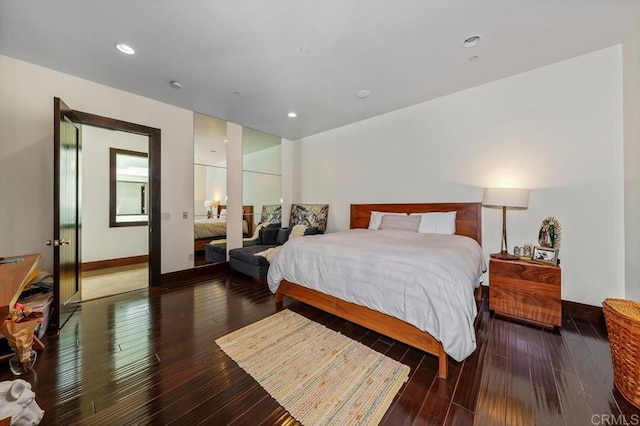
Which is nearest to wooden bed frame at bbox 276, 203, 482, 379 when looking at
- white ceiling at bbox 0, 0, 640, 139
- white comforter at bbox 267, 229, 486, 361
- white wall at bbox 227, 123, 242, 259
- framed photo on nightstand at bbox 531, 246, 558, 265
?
white comforter at bbox 267, 229, 486, 361

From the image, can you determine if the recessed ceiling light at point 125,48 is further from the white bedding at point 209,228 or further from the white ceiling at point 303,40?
the white bedding at point 209,228

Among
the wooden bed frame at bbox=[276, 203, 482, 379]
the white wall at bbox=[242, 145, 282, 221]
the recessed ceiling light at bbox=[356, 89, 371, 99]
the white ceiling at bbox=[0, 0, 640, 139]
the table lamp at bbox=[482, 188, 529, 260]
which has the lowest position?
the wooden bed frame at bbox=[276, 203, 482, 379]

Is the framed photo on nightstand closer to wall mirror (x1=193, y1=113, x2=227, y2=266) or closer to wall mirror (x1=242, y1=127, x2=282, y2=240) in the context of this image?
wall mirror (x1=242, y1=127, x2=282, y2=240)

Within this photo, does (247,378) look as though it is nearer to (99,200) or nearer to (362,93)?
(362,93)

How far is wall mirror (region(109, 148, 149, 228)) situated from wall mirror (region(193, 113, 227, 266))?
1.66 m

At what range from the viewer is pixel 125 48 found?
7.72 feet

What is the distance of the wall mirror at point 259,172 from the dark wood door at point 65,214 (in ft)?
7.74

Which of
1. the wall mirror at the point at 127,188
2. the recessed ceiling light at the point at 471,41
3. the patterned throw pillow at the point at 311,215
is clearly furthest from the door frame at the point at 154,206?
the recessed ceiling light at the point at 471,41

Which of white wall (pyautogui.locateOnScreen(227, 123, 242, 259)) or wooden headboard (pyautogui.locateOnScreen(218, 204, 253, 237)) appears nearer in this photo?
white wall (pyautogui.locateOnScreen(227, 123, 242, 259))

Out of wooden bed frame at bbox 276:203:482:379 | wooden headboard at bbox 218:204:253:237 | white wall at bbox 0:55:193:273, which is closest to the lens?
wooden bed frame at bbox 276:203:482:379

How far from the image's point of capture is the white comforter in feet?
5.22

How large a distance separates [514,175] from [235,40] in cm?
360

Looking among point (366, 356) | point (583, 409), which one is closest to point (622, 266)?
point (583, 409)

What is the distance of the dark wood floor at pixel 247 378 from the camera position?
4.40 feet
